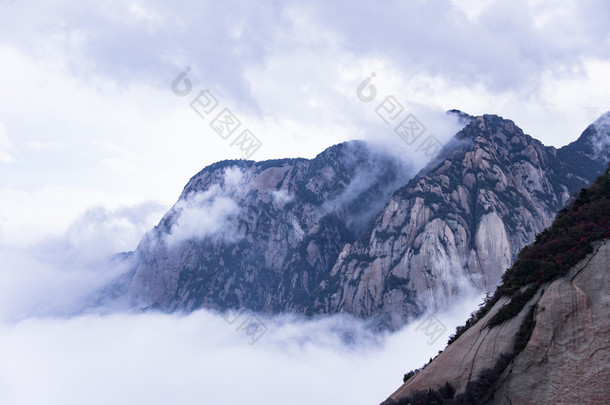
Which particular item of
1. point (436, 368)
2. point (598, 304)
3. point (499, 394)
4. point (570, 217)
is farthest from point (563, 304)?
point (570, 217)

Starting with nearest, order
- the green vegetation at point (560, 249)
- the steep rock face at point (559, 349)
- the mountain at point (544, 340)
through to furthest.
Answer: the steep rock face at point (559, 349), the mountain at point (544, 340), the green vegetation at point (560, 249)

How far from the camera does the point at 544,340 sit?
153ft

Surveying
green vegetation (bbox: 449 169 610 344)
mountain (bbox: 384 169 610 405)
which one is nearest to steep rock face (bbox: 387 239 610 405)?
mountain (bbox: 384 169 610 405)

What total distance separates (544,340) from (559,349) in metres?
1.51

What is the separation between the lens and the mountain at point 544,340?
1727 inches

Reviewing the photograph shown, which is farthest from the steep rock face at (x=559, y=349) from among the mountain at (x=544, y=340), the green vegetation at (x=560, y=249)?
the green vegetation at (x=560, y=249)

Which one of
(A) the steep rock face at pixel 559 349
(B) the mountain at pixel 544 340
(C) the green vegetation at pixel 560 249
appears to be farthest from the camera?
(C) the green vegetation at pixel 560 249

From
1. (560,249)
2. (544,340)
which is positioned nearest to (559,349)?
(544,340)

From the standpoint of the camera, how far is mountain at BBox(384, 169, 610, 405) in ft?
144

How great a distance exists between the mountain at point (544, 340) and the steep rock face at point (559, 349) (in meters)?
0.08

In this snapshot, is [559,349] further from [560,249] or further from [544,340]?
[560,249]

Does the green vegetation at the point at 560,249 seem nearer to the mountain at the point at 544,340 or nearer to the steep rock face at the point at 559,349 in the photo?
→ the mountain at the point at 544,340

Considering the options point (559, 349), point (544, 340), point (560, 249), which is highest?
point (560, 249)

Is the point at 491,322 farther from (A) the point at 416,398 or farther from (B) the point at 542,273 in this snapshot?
(A) the point at 416,398
